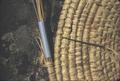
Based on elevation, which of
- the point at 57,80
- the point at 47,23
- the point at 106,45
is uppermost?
the point at 47,23

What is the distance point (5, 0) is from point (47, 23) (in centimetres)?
22

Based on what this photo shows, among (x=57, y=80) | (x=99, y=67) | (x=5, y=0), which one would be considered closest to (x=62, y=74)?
(x=57, y=80)

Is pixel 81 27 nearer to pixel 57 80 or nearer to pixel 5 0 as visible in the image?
pixel 57 80

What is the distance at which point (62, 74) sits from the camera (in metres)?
1.58

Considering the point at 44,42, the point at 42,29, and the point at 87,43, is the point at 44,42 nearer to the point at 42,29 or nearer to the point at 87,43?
the point at 42,29

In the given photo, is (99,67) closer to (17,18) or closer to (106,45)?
(106,45)

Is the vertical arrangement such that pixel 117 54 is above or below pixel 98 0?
below

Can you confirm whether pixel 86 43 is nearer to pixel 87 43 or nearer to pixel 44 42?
pixel 87 43

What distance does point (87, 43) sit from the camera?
62.4 inches

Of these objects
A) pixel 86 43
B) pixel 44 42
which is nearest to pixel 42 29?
pixel 44 42

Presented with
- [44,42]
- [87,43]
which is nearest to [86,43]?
[87,43]

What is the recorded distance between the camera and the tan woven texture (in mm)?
1577

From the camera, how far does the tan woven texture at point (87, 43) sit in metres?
1.58

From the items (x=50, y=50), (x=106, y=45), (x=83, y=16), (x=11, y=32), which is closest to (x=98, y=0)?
(x=83, y=16)
